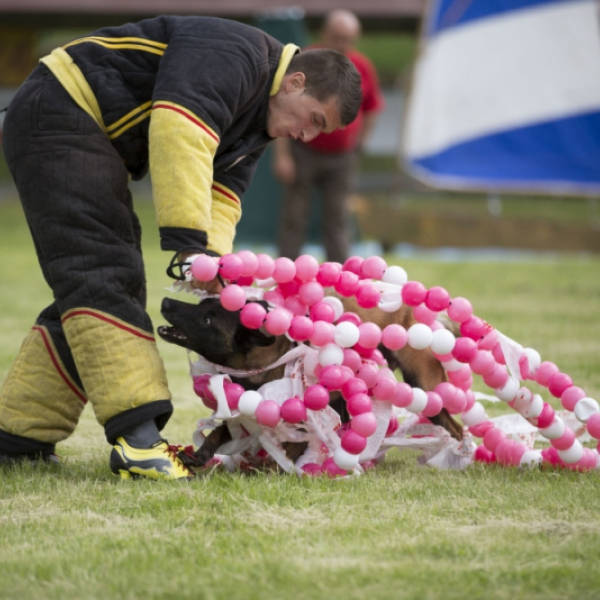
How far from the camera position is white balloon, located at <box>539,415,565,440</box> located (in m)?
2.95

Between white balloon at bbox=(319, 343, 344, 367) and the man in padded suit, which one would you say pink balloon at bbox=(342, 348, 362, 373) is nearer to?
white balloon at bbox=(319, 343, 344, 367)

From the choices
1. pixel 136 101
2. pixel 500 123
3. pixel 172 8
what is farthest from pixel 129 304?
pixel 172 8

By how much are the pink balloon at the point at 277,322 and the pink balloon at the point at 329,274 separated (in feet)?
0.86

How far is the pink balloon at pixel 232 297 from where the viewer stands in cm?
272

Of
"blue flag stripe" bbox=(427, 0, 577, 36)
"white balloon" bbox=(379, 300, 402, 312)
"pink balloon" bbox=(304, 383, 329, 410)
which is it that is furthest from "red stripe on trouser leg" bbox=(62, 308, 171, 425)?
"blue flag stripe" bbox=(427, 0, 577, 36)

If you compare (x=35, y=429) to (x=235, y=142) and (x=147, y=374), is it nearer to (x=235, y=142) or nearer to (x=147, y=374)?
(x=147, y=374)

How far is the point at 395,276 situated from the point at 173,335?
80 centimetres

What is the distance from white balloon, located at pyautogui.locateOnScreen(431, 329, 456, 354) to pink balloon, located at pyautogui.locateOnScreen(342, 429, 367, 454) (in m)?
0.39

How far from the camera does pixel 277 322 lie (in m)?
2.73

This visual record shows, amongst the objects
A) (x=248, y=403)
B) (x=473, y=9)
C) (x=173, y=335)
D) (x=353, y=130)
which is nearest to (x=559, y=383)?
(x=248, y=403)

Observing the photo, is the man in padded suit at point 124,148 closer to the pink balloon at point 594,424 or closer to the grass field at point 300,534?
the grass field at point 300,534

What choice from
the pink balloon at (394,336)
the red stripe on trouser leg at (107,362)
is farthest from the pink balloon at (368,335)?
the red stripe on trouser leg at (107,362)

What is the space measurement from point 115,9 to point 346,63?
16632 mm

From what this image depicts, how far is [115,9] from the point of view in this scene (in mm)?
18141
